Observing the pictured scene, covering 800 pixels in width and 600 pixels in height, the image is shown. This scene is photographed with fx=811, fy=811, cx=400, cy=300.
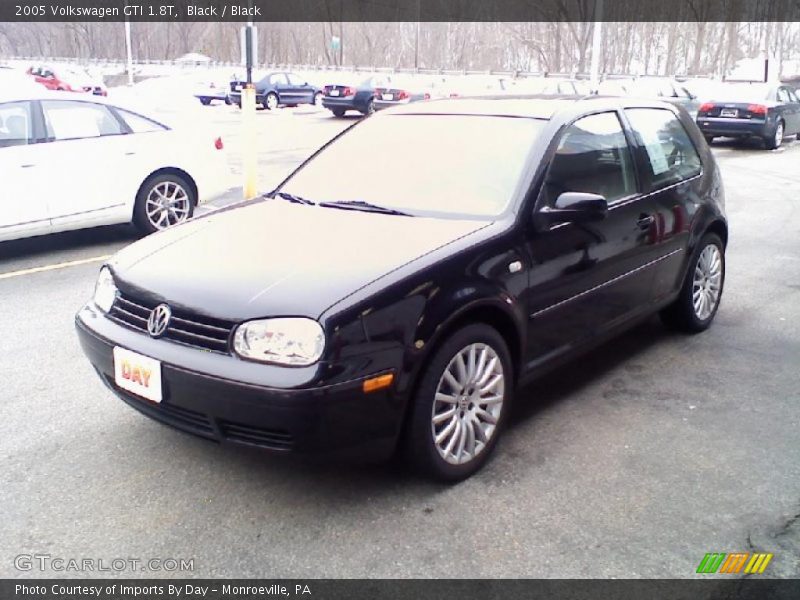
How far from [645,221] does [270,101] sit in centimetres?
2789

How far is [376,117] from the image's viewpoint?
15.9 ft

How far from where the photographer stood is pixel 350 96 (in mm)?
25422

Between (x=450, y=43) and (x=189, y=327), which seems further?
(x=450, y=43)

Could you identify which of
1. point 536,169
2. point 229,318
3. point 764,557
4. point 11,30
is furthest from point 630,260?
point 11,30

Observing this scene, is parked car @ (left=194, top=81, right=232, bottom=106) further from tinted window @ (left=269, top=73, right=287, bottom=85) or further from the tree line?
the tree line

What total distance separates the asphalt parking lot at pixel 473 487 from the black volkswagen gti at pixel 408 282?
0.89 feet

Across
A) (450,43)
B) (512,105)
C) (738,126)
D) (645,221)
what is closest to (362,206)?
(512,105)

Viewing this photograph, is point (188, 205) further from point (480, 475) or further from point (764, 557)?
point (764, 557)

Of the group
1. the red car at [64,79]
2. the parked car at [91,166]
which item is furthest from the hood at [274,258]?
the red car at [64,79]

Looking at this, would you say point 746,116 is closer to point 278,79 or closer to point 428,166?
point 428,166

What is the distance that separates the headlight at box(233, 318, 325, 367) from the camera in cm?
293

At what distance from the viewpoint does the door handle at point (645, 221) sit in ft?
14.7

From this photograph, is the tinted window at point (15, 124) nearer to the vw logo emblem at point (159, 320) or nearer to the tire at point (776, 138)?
the vw logo emblem at point (159, 320)

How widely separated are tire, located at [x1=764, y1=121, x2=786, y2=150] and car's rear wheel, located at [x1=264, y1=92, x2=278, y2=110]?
724 inches
